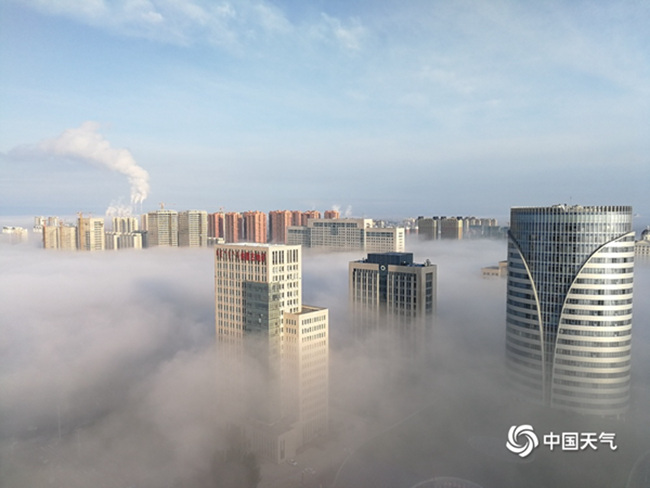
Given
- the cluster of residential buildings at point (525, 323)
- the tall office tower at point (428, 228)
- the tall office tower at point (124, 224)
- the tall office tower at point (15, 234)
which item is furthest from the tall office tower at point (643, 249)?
the tall office tower at point (15, 234)

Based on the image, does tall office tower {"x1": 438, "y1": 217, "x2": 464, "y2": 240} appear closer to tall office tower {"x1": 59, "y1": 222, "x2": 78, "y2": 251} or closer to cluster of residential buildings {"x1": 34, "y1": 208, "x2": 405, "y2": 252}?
cluster of residential buildings {"x1": 34, "y1": 208, "x2": 405, "y2": 252}

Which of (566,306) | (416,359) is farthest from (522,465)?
(416,359)

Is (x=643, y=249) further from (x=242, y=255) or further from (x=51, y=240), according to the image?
(x=51, y=240)

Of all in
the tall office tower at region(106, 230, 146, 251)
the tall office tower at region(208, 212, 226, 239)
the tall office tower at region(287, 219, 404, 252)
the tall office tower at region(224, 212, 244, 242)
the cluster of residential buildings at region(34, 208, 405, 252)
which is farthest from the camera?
the tall office tower at region(208, 212, 226, 239)

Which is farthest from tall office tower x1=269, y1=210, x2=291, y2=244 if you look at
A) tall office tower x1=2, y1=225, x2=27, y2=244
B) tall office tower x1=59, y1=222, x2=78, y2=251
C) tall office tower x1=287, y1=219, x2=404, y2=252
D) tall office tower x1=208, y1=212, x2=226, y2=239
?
tall office tower x1=2, y1=225, x2=27, y2=244

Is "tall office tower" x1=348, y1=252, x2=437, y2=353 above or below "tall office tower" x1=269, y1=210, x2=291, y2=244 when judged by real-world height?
below

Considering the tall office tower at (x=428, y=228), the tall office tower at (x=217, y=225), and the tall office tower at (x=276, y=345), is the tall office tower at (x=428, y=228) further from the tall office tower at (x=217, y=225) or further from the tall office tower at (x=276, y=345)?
the tall office tower at (x=276, y=345)

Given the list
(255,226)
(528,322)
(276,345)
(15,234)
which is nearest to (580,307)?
(528,322)
